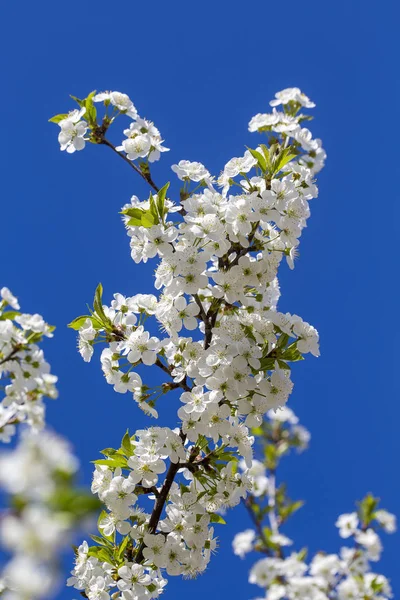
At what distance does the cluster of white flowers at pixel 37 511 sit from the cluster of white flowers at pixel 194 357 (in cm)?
166

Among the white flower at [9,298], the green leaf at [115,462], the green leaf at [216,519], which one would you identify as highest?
the white flower at [9,298]

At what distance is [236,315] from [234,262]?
273mm

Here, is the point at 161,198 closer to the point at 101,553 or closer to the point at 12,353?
the point at 101,553

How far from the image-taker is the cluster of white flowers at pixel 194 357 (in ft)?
10.00

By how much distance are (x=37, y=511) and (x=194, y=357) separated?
6.14 ft

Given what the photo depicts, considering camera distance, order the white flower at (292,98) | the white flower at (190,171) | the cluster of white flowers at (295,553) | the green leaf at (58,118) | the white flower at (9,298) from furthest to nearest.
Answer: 1. the cluster of white flowers at (295,553)
2. the white flower at (9,298)
3. the white flower at (292,98)
4. the green leaf at (58,118)
5. the white flower at (190,171)

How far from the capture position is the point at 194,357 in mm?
3135

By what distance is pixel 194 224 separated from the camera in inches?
124

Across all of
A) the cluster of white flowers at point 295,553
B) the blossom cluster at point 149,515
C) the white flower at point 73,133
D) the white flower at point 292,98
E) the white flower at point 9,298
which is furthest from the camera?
the cluster of white flowers at point 295,553

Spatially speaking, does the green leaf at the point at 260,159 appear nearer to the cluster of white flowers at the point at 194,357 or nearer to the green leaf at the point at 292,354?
the cluster of white flowers at the point at 194,357

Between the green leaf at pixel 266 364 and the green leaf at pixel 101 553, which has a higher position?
the green leaf at pixel 266 364

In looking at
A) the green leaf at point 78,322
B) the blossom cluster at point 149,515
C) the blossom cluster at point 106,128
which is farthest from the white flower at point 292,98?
the blossom cluster at point 149,515

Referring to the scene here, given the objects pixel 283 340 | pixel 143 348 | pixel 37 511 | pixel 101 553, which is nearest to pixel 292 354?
pixel 283 340

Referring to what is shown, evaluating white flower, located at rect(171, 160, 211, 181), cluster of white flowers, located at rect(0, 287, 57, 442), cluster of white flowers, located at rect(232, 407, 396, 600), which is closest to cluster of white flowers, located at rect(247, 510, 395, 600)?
cluster of white flowers, located at rect(232, 407, 396, 600)
